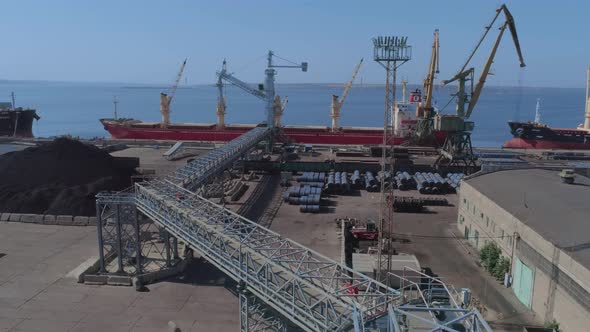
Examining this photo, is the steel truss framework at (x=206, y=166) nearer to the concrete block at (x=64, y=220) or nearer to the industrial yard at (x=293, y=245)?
the industrial yard at (x=293, y=245)

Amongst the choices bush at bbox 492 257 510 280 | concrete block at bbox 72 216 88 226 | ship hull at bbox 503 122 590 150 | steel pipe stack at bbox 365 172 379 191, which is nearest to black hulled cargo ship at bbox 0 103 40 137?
concrete block at bbox 72 216 88 226

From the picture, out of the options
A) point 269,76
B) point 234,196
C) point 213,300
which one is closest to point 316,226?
point 234,196

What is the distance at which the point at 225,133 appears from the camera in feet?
265

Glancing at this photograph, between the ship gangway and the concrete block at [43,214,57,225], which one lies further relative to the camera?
the concrete block at [43,214,57,225]

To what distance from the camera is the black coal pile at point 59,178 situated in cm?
3738

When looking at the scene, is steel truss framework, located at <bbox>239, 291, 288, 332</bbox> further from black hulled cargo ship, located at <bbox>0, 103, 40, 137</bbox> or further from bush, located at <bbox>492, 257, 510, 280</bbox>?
black hulled cargo ship, located at <bbox>0, 103, 40, 137</bbox>

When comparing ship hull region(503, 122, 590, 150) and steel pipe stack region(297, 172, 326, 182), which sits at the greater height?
ship hull region(503, 122, 590, 150)

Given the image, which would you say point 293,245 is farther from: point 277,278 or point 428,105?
point 428,105

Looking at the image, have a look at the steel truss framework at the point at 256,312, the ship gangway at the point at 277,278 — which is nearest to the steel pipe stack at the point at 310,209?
the ship gangway at the point at 277,278

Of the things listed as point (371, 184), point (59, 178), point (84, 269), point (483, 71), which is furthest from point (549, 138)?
point (84, 269)

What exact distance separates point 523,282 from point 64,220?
32937mm

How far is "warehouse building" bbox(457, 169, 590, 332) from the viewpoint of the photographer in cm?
1825

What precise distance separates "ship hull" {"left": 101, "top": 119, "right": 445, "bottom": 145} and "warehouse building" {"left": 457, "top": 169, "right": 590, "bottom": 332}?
148ft

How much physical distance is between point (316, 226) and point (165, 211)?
14.4m
